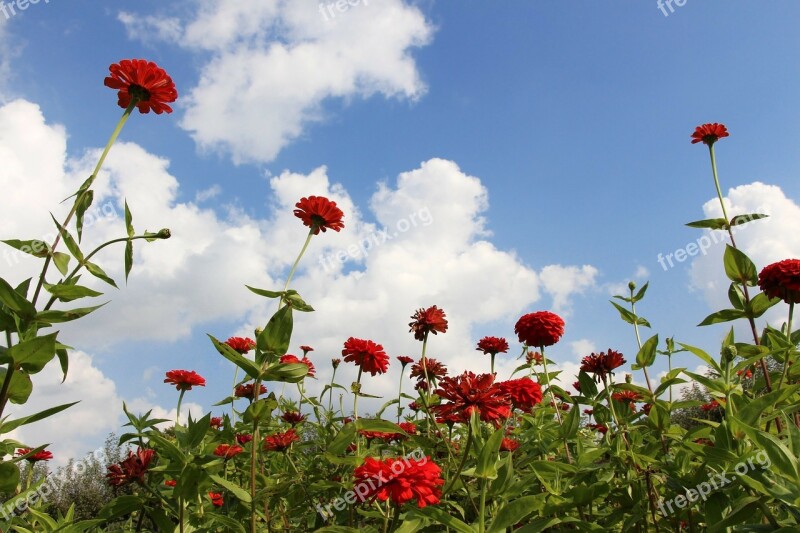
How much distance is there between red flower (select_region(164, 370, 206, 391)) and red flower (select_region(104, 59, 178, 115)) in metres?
2.55

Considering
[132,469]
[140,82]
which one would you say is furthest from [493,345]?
[140,82]

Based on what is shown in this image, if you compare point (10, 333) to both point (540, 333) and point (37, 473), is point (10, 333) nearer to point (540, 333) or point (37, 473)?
point (540, 333)

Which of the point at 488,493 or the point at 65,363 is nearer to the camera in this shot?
the point at 65,363

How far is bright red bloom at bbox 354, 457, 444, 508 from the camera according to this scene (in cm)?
220

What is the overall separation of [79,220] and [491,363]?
3.48 meters

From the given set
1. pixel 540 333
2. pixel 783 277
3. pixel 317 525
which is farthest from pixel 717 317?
pixel 317 525

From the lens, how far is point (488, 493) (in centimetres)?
251

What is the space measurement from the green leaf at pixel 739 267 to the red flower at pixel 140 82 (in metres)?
3.47

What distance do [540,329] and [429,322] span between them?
84 cm

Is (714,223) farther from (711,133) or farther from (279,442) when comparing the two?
(279,442)

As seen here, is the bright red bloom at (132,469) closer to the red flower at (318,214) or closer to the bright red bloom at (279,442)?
the bright red bloom at (279,442)

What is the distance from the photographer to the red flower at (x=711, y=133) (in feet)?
13.9

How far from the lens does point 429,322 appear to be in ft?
12.3

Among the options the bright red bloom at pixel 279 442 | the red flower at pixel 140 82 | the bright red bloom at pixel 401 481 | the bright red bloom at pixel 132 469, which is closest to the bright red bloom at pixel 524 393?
the bright red bloom at pixel 401 481
